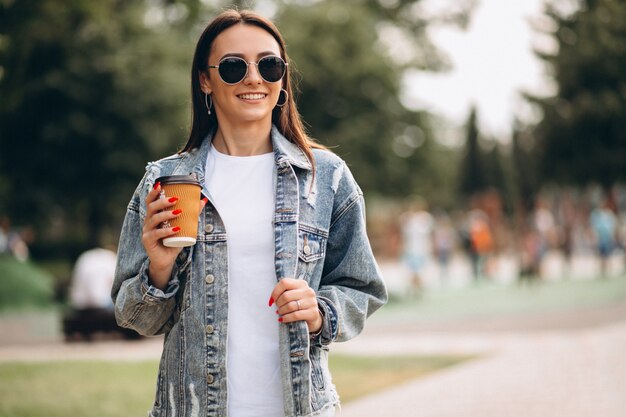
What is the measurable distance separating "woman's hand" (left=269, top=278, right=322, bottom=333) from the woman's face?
1.87 feet

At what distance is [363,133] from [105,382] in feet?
97.2

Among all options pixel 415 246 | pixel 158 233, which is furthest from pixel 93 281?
pixel 158 233

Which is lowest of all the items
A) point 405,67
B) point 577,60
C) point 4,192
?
point 4,192

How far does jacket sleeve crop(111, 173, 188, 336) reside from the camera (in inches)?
96.3

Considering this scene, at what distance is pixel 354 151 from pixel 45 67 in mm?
17465

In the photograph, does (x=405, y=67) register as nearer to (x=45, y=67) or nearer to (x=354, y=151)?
(x=354, y=151)

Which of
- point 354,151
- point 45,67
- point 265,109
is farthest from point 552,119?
point 265,109

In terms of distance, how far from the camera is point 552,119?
32312 mm

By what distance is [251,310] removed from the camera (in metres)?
2.47

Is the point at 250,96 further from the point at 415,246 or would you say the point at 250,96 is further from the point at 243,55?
the point at 415,246

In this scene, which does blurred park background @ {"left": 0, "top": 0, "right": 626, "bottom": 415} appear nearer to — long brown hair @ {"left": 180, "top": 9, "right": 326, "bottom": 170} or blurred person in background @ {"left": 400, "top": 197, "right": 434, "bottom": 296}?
blurred person in background @ {"left": 400, "top": 197, "right": 434, "bottom": 296}

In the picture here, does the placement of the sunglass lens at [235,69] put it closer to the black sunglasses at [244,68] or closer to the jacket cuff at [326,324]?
the black sunglasses at [244,68]

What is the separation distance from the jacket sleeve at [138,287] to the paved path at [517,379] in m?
5.09

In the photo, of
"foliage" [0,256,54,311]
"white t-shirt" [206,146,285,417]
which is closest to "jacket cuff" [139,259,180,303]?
"white t-shirt" [206,146,285,417]
